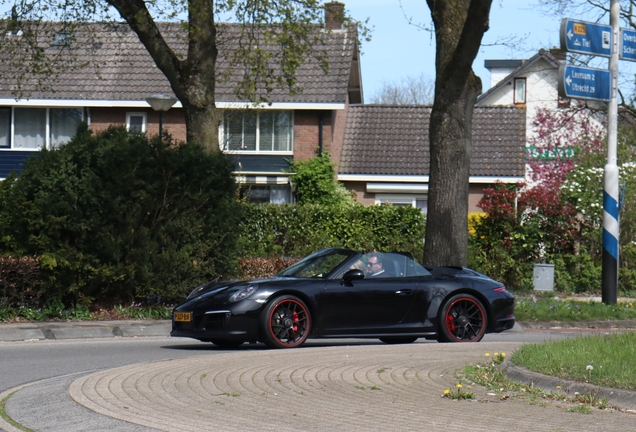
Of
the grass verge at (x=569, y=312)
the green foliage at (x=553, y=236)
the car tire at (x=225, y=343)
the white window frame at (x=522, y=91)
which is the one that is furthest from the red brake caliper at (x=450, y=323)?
the white window frame at (x=522, y=91)

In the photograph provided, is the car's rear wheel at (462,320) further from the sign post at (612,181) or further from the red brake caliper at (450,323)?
the sign post at (612,181)

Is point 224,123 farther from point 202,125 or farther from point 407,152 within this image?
point 202,125

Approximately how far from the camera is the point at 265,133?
3622 cm

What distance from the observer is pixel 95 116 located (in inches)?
1442

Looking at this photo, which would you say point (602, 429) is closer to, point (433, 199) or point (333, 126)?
point (433, 199)

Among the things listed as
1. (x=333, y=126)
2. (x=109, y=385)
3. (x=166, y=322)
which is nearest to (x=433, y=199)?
(x=166, y=322)

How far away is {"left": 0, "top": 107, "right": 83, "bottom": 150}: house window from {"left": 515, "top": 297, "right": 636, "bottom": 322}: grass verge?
23093 mm

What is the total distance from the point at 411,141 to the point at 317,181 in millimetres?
6026

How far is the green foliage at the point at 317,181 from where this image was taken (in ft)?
113

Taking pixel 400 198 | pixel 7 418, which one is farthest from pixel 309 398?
pixel 400 198

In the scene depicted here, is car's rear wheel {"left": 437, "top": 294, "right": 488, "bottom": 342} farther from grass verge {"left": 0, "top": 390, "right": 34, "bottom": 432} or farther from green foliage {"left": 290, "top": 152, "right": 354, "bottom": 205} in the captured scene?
green foliage {"left": 290, "top": 152, "right": 354, "bottom": 205}

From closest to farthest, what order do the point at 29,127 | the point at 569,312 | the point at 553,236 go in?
the point at 569,312, the point at 553,236, the point at 29,127

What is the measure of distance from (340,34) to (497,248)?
16.0 m

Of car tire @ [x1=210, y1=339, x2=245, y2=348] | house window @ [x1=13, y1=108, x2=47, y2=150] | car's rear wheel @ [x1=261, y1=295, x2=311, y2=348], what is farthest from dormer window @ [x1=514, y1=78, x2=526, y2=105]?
car's rear wheel @ [x1=261, y1=295, x2=311, y2=348]
